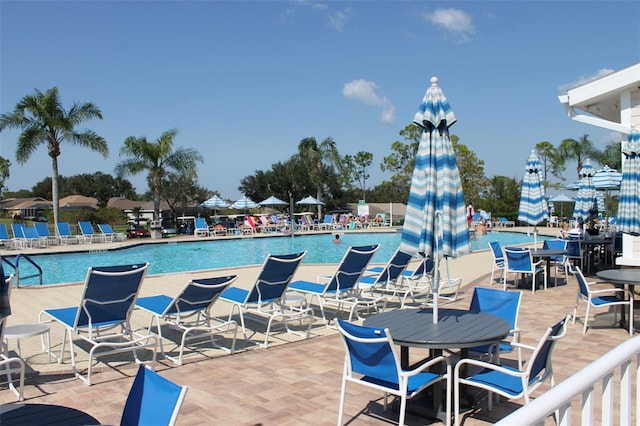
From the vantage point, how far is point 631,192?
7.90 meters

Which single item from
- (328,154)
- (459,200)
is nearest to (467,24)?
(459,200)

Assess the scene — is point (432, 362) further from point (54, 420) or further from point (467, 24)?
point (467, 24)

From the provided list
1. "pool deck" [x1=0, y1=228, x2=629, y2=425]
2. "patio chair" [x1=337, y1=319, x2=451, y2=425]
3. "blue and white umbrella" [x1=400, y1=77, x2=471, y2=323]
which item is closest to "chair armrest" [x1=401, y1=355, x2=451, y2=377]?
"patio chair" [x1=337, y1=319, x2=451, y2=425]

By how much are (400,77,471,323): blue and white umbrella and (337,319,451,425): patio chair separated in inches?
36.6

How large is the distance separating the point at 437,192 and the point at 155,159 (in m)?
26.3

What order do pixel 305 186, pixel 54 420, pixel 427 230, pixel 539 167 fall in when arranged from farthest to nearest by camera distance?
pixel 305 186
pixel 539 167
pixel 427 230
pixel 54 420

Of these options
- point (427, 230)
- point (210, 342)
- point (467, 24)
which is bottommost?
point (210, 342)

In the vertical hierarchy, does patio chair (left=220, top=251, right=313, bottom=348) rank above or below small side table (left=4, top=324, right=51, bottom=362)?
above

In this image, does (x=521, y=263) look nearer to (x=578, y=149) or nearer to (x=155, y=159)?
(x=155, y=159)

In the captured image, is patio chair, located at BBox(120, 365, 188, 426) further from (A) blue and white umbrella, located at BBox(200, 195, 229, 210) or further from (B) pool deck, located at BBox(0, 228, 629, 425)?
(A) blue and white umbrella, located at BBox(200, 195, 229, 210)

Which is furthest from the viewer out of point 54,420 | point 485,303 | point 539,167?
point 539,167

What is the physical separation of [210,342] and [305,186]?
43539 mm

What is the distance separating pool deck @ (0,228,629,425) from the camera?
384cm

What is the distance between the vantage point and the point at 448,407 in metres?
3.54
